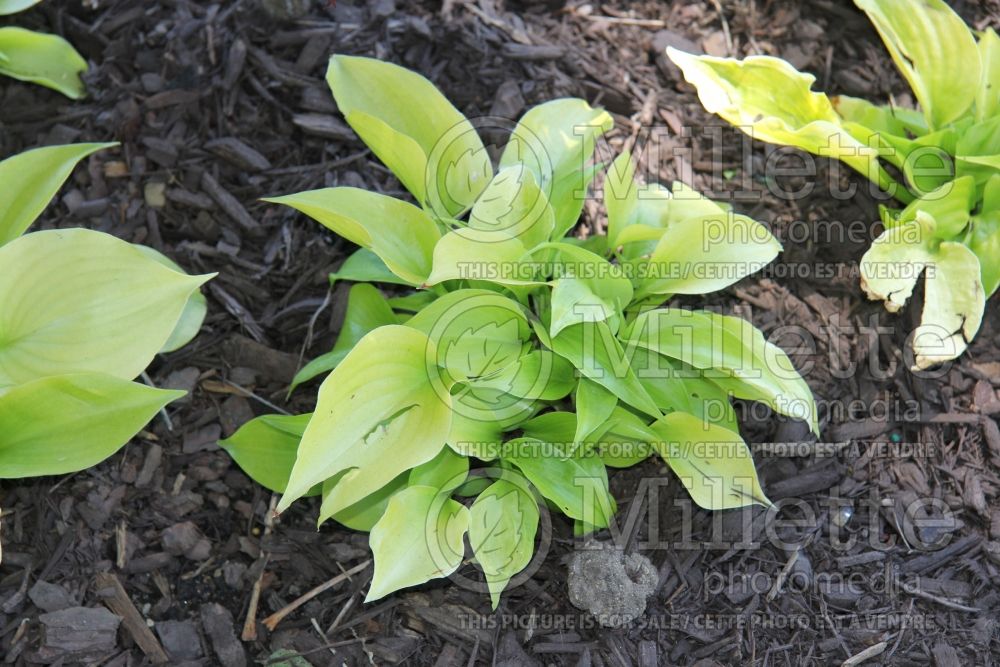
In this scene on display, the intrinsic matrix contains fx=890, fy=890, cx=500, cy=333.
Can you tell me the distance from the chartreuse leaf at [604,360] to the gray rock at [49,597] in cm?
121

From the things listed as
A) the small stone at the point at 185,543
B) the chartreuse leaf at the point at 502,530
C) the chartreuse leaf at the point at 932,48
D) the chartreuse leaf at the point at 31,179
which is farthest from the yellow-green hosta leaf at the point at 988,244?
the chartreuse leaf at the point at 31,179

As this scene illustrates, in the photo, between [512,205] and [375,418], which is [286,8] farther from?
[375,418]

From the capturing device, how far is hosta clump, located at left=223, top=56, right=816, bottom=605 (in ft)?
5.87

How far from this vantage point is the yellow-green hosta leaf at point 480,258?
5.80 ft

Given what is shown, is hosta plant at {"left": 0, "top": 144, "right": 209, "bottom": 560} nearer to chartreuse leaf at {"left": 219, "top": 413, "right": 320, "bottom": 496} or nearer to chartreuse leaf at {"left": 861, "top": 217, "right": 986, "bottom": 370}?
chartreuse leaf at {"left": 219, "top": 413, "right": 320, "bottom": 496}

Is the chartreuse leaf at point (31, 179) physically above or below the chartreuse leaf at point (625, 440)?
above

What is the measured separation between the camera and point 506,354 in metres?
2.00

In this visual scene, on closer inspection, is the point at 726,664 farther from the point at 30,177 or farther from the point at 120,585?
the point at 30,177

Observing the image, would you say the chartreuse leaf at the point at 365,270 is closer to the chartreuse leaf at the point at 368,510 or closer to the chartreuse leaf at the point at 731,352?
the chartreuse leaf at the point at 368,510

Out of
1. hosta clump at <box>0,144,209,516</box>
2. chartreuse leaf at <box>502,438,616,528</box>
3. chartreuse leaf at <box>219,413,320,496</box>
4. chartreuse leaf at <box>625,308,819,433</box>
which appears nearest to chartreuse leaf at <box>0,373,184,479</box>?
hosta clump at <box>0,144,209,516</box>

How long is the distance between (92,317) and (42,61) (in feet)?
3.58

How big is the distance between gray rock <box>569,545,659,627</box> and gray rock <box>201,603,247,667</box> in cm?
74

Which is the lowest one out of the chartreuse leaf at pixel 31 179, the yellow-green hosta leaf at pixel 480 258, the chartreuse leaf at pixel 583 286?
the chartreuse leaf at pixel 583 286

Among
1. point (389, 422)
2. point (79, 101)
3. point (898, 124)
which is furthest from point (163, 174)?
point (898, 124)
